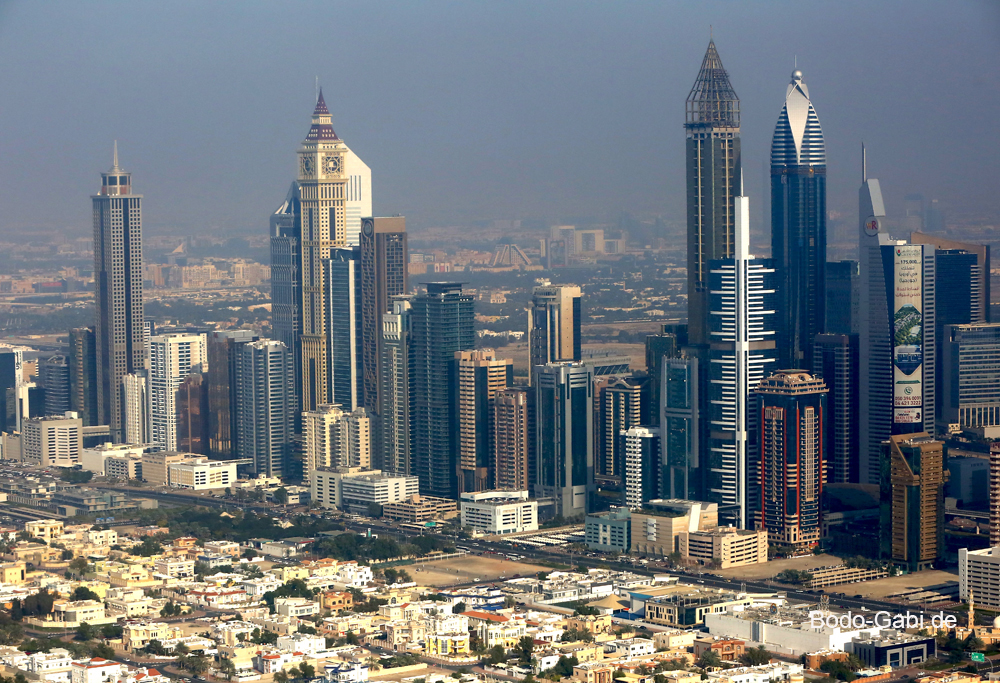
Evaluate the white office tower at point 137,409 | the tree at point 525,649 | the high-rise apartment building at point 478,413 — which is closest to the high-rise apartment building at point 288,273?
the white office tower at point 137,409

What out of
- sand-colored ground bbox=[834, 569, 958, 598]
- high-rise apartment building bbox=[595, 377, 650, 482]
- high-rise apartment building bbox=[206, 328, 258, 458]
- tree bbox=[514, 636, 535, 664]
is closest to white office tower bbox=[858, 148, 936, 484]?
sand-colored ground bbox=[834, 569, 958, 598]

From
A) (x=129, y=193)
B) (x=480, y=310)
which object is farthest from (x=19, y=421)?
(x=480, y=310)

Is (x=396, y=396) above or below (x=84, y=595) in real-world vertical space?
above

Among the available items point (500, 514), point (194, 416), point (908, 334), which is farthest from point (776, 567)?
point (194, 416)

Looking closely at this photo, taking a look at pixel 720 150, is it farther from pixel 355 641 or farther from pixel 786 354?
pixel 355 641

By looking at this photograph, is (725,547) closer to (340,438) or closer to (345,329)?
(340,438)

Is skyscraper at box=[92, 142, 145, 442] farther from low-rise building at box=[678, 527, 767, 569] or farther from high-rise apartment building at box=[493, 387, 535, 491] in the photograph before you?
low-rise building at box=[678, 527, 767, 569]
